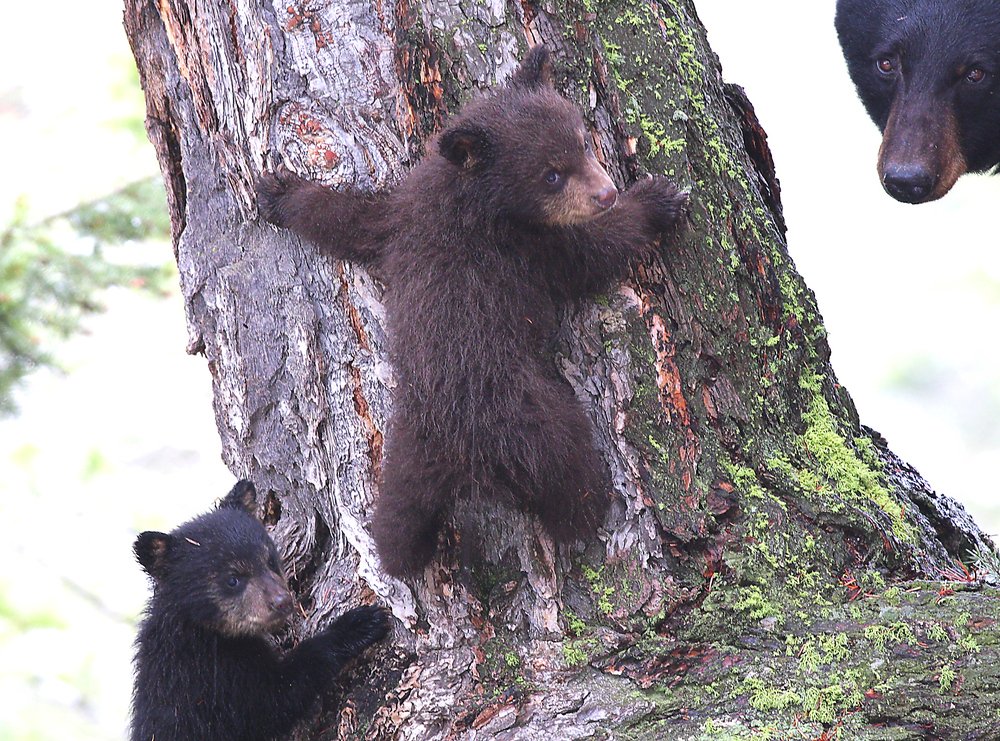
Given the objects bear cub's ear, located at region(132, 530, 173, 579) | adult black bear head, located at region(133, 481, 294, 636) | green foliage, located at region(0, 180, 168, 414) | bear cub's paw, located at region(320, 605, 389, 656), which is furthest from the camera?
green foliage, located at region(0, 180, 168, 414)

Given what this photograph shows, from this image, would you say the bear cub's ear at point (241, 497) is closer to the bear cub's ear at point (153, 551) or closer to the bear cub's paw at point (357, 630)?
the bear cub's ear at point (153, 551)

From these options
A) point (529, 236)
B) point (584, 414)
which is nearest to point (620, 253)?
point (529, 236)

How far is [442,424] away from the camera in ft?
9.51

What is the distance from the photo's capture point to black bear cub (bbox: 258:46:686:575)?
2891 mm

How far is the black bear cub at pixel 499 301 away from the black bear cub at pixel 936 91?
1630mm

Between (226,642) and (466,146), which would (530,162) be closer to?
(466,146)

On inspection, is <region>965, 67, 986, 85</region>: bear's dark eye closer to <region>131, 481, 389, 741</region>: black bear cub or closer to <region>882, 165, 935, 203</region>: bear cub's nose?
<region>882, 165, 935, 203</region>: bear cub's nose

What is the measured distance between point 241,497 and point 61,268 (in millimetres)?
3285

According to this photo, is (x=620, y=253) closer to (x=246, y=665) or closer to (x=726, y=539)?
(x=726, y=539)

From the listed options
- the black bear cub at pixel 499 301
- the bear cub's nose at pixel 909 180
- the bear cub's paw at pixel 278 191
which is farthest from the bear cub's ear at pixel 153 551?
the bear cub's nose at pixel 909 180

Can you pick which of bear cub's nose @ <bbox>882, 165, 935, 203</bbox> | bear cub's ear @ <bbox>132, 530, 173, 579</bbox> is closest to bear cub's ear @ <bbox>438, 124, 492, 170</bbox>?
bear cub's ear @ <bbox>132, 530, 173, 579</bbox>

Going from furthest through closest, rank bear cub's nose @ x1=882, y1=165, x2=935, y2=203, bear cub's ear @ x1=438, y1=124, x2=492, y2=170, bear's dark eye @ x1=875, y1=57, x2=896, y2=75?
bear's dark eye @ x1=875, y1=57, x2=896, y2=75
bear cub's nose @ x1=882, y1=165, x2=935, y2=203
bear cub's ear @ x1=438, y1=124, x2=492, y2=170

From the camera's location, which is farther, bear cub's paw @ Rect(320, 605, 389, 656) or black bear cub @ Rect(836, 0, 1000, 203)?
black bear cub @ Rect(836, 0, 1000, 203)

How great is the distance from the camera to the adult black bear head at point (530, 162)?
292 centimetres
